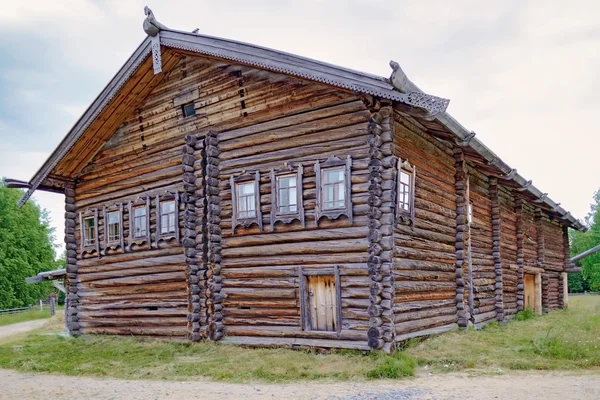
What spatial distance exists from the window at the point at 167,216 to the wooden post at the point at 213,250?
1.83 m

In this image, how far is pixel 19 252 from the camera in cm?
4444

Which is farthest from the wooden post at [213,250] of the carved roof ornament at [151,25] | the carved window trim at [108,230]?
the carved window trim at [108,230]

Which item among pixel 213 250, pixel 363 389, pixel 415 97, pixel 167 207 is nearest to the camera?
pixel 363 389

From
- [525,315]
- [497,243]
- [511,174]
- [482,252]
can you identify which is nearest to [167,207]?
[482,252]

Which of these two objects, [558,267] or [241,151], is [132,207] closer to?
[241,151]

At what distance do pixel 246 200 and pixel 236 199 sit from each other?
265 mm

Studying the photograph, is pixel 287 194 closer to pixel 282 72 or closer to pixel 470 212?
pixel 282 72

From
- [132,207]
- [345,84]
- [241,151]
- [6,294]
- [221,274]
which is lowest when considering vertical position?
[6,294]

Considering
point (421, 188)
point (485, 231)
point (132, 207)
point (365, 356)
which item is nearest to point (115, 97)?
point (132, 207)

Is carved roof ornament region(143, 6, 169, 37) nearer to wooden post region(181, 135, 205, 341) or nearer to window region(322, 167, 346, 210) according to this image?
wooden post region(181, 135, 205, 341)

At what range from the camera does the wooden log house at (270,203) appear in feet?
37.9

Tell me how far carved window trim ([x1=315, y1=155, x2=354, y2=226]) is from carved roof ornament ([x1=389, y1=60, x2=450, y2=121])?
76.5 inches

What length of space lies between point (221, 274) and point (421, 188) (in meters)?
5.19

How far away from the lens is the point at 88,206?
58.1ft
